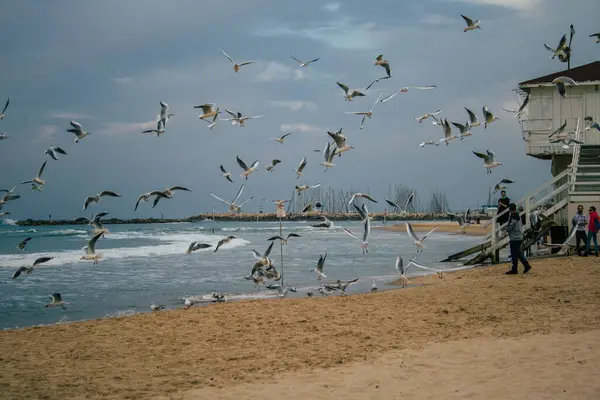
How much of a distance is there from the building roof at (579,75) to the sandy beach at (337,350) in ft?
52.0

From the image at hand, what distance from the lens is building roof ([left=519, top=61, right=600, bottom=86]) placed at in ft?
88.7

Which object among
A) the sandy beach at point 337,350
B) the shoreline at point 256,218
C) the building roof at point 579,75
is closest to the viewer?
the sandy beach at point 337,350

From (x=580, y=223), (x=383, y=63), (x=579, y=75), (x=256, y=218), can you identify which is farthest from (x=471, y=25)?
(x=256, y=218)

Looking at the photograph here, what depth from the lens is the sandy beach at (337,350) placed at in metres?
7.04

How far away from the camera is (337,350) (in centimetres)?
895

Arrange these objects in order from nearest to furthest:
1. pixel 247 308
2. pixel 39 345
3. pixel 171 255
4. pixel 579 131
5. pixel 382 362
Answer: pixel 382 362 < pixel 39 345 < pixel 247 308 < pixel 579 131 < pixel 171 255

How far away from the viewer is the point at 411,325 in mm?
10469

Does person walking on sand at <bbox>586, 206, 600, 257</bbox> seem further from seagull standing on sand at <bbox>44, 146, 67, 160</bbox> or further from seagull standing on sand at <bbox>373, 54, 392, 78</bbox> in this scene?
seagull standing on sand at <bbox>44, 146, 67, 160</bbox>

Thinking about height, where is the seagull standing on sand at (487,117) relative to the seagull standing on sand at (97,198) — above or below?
above

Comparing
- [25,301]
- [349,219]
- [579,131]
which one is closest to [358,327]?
[25,301]

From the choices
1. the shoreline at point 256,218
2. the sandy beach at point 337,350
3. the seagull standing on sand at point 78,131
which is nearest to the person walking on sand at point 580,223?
the sandy beach at point 337,350

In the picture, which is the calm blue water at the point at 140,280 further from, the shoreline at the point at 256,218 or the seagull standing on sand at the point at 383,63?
the shoreline at the point at 256,218

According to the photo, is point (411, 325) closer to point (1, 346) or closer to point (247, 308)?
point (247, 308)

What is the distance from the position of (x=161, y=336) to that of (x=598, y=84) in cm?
2358
